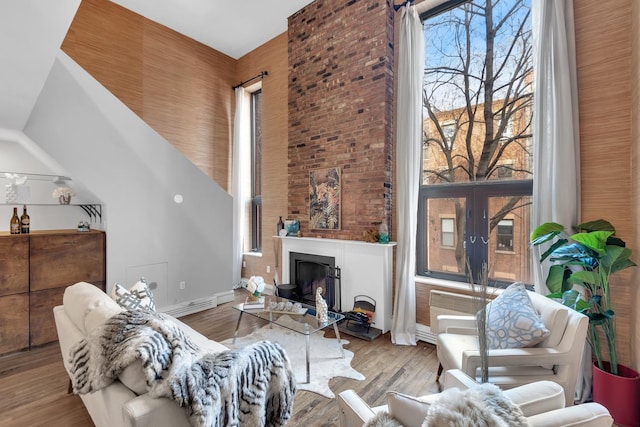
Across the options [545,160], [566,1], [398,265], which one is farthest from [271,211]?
[566,1]

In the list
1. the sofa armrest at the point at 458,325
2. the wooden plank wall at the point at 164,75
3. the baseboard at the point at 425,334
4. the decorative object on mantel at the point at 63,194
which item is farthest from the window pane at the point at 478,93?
the decorative object on mantel at the point at 63,194

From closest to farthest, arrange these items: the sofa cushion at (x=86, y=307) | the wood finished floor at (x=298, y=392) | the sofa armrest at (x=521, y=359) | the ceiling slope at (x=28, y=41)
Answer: the ceiling slope at (x=28, y=41) → the sofa cushion at (x=86, y=307) → the sofa armrest at (x=521, y=359) → the wood finished floor at (x=298, y=392)

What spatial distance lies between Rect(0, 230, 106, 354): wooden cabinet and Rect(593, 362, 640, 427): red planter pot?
4711 mm

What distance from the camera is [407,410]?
3.32 ft

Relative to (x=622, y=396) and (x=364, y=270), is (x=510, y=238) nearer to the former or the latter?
(x=622, y=396)

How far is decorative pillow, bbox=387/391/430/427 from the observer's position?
989 mm

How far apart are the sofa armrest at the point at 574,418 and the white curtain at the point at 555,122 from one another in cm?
179

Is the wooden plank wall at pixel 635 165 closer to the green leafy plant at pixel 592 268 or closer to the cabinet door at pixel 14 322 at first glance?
the green leafy plant at pixel 592 268

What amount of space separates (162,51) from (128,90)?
0.89 meters

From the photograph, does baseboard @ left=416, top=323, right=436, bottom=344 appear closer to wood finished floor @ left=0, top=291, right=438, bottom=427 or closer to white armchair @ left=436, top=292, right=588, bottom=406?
wood finished floor @ left=0, top=291, right=438, bottom=427

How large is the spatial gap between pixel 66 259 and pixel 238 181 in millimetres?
2734

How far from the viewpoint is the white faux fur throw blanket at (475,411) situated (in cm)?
82

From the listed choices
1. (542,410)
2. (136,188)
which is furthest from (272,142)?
(542,410)

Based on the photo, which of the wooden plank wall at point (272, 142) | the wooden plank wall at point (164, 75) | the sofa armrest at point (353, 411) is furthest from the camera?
the wooden plank wall at point (272, 142)
